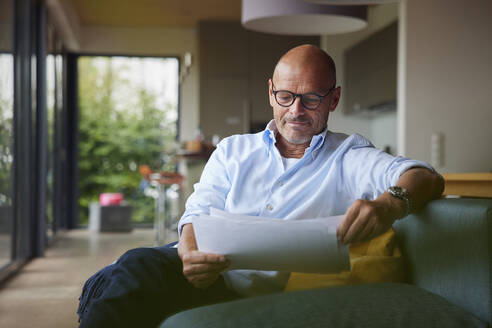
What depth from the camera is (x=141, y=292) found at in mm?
1179

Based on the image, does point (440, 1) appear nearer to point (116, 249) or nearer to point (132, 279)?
point (132, 279)

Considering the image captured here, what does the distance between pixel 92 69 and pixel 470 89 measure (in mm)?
6144

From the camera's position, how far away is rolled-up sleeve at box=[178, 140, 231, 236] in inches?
55.9

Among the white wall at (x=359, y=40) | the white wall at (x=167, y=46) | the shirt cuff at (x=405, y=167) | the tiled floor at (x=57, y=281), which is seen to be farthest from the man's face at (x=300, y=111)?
the white wall at (x=167, y=46)

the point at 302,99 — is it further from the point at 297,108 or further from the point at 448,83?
the point at 448,83

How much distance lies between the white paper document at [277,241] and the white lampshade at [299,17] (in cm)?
208

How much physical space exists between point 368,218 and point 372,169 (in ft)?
0.92

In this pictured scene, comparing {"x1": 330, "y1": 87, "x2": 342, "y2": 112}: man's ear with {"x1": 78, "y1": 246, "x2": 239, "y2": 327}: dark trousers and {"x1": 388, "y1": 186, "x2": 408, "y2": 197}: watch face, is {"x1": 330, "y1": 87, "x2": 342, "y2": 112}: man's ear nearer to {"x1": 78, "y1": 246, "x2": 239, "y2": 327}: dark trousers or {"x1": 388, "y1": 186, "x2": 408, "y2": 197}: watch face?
{"x1": 388, "y1": 186, "x2": 408, "y2": 197}: watch face

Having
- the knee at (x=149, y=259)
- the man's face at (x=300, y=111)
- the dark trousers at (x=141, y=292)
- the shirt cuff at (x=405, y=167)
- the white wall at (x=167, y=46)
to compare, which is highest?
the white wall at (x=167, y=46)

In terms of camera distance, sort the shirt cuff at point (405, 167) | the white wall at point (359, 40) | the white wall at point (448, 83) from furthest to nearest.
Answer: the white wall at point (359, 40) < the white wall at point (448, 83) < the shirt cuff at point (405, 167)

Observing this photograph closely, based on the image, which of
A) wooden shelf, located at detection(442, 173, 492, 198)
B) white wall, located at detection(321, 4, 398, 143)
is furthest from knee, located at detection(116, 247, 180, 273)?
white wall, located at detection(321, 4, 398, 143)

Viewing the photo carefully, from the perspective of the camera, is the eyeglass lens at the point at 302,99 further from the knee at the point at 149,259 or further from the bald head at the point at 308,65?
the knee at the point at 149,259

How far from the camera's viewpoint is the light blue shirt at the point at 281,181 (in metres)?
1.35

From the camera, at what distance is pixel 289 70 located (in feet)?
4.56
